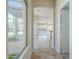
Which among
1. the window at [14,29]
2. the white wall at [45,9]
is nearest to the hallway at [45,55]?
the white wall at [45,9]

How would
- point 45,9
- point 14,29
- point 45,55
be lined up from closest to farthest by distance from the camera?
1. point 14,29
2. point 45,55
3. point 45,9

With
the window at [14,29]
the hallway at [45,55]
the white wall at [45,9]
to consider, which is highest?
the white wall at [45,9]

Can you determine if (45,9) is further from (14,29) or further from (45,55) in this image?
(14,29)

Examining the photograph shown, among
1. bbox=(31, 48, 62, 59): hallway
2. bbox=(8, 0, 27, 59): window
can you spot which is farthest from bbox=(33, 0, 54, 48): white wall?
bbox=(8, 0, 27, 59): window

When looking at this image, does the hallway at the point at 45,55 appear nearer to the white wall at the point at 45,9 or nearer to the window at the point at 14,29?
the white wall at the point at 45,9

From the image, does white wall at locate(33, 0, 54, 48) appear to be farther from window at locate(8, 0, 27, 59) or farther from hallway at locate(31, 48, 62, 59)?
window at locate(8, 0, 27, 59)

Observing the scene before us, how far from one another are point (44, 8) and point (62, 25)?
2.00 meters

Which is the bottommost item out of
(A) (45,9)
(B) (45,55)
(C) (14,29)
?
(B) (45,55)

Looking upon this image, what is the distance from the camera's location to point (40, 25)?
23.3 ft

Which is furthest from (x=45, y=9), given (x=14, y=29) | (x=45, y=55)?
(x=14, y=29)

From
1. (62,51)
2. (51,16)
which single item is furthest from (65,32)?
(51,16)

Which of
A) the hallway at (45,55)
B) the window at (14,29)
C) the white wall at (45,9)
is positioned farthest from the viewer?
the white wall at (45,9)
